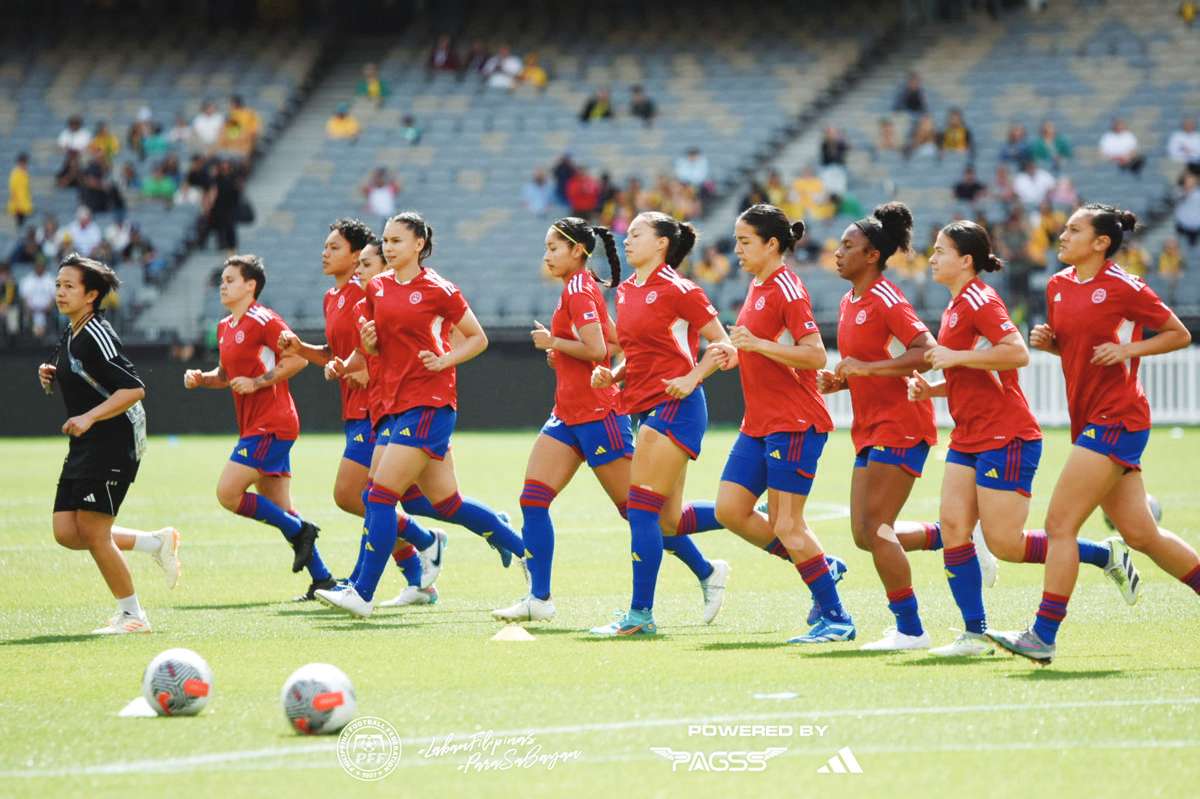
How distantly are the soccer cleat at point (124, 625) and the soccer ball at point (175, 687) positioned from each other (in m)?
2.58

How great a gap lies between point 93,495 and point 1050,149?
24.8 metres

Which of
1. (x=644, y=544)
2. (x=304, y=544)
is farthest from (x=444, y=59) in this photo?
(x=644, y=544)

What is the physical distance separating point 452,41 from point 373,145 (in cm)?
351

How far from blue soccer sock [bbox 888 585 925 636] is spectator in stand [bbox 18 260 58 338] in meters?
23.2

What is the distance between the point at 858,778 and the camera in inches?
229

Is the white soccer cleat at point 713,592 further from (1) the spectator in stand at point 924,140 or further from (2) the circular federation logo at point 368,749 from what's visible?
(1) the spectator in stand at point 924,140

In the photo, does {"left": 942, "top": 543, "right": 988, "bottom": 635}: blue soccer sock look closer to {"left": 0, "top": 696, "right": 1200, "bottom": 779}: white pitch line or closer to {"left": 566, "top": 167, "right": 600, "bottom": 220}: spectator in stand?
{"left": 0, "top": 696, "right": 1200, "bottom": 779}: white pitch line

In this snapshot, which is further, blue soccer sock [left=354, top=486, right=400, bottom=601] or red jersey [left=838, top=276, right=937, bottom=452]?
blue soccer sock [left=354, top=486, right=400, bottom=601]

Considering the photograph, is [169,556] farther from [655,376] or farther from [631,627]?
[655,376]

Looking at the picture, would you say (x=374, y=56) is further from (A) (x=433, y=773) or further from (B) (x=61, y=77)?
(A) (x=433, y=773)

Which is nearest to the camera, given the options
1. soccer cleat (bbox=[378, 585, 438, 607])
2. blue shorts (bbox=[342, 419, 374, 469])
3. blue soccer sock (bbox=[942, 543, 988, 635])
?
blue soccer sock (bbox=[942, 543, 988, 635])

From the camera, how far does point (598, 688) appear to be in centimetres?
752

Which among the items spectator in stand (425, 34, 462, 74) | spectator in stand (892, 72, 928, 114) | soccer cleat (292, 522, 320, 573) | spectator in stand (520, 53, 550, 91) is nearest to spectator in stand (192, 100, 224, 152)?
spectator in stand (425, 34, 462, 74)

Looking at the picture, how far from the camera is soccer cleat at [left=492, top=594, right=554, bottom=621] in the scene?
9.82 m
